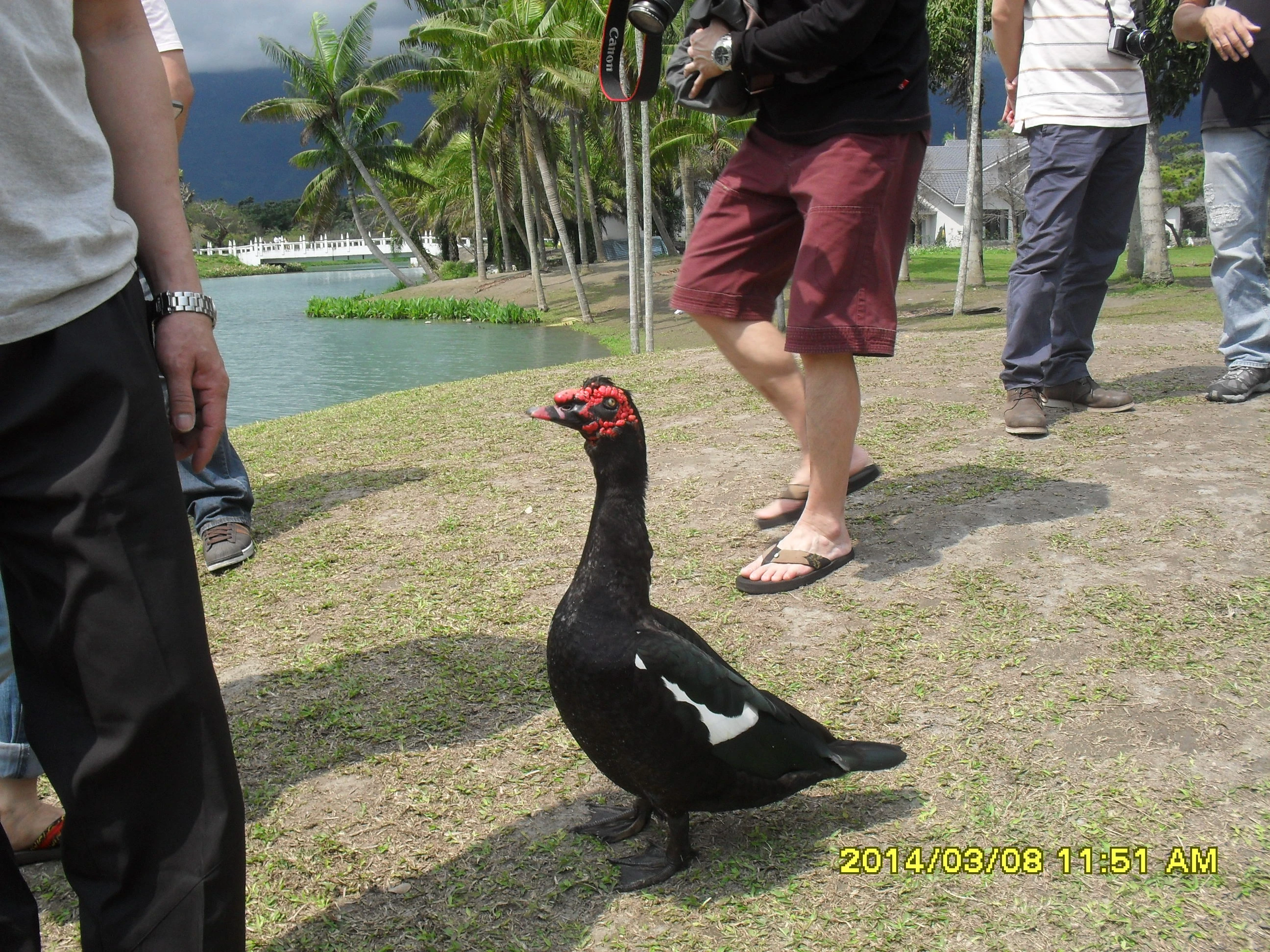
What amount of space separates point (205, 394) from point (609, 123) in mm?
28771

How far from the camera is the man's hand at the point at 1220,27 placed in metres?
4.52

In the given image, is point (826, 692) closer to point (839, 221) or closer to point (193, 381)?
point (839, 221)

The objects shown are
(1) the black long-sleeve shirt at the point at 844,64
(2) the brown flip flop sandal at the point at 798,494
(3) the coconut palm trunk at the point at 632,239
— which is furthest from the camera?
(3) the coconut palm trunk at the point at 632,239

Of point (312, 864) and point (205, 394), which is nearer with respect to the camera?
point (205, 394)

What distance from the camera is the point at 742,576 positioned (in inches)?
129

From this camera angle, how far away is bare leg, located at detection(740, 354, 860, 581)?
3.15m

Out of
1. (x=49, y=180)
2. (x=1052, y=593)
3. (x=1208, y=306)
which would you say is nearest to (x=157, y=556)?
(x=49, y=180)

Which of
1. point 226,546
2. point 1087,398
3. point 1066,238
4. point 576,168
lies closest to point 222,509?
point 226,546

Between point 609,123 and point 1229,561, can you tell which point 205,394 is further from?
point 609,123

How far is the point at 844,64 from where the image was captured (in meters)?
3.04

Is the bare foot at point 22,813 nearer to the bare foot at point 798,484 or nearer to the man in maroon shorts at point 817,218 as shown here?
the man in maroon shorts at point 817,218

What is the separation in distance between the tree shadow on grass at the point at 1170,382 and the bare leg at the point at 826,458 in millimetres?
2672

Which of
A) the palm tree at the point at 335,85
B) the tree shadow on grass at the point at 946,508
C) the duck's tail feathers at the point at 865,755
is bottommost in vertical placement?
the tree shadow on grass at the point at 946,508

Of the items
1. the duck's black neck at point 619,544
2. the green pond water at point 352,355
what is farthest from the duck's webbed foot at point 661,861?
the green pond water at point 352,355
